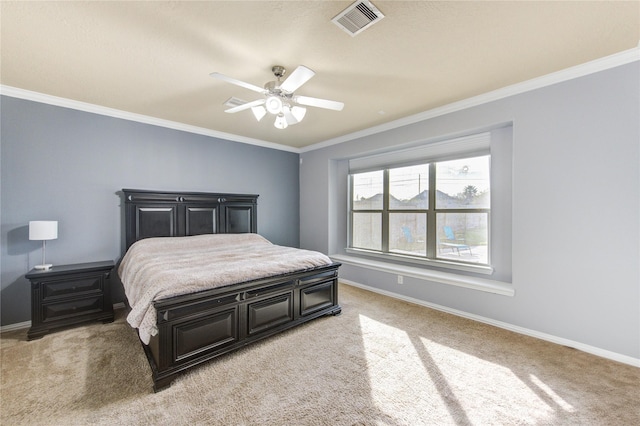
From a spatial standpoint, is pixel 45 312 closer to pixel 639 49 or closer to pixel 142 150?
pixel 142 150

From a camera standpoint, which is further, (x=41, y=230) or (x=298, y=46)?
(x=41, y=230)

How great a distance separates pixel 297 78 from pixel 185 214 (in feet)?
9.82

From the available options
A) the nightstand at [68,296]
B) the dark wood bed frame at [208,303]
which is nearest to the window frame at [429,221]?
the dark wood bed frame at [208,303]

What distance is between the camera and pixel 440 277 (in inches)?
137

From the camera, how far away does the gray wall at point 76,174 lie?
301cm

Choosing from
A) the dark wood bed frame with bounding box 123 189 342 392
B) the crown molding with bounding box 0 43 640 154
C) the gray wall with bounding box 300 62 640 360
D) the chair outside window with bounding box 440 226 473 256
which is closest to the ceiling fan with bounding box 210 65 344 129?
the dark wood bed frame with bounding box 123 189 342 392

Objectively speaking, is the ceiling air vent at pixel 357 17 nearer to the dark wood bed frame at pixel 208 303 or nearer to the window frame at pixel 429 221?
the dark wood bed frame at pixel 208 303

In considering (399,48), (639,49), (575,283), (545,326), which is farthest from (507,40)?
(545,326)

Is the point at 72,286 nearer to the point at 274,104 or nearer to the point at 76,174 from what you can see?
the point at 76,174

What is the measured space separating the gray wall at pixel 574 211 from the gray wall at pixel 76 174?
4.13 m

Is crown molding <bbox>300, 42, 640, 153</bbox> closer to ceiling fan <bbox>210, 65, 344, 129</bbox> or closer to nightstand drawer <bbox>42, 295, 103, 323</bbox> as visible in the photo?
ceiling fan <bbox>210, 65, 344, 129</bbox>

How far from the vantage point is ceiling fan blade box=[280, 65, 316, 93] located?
2.00 m

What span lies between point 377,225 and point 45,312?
14.9 feet

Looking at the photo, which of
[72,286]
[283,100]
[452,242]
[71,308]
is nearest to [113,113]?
[72,286]
